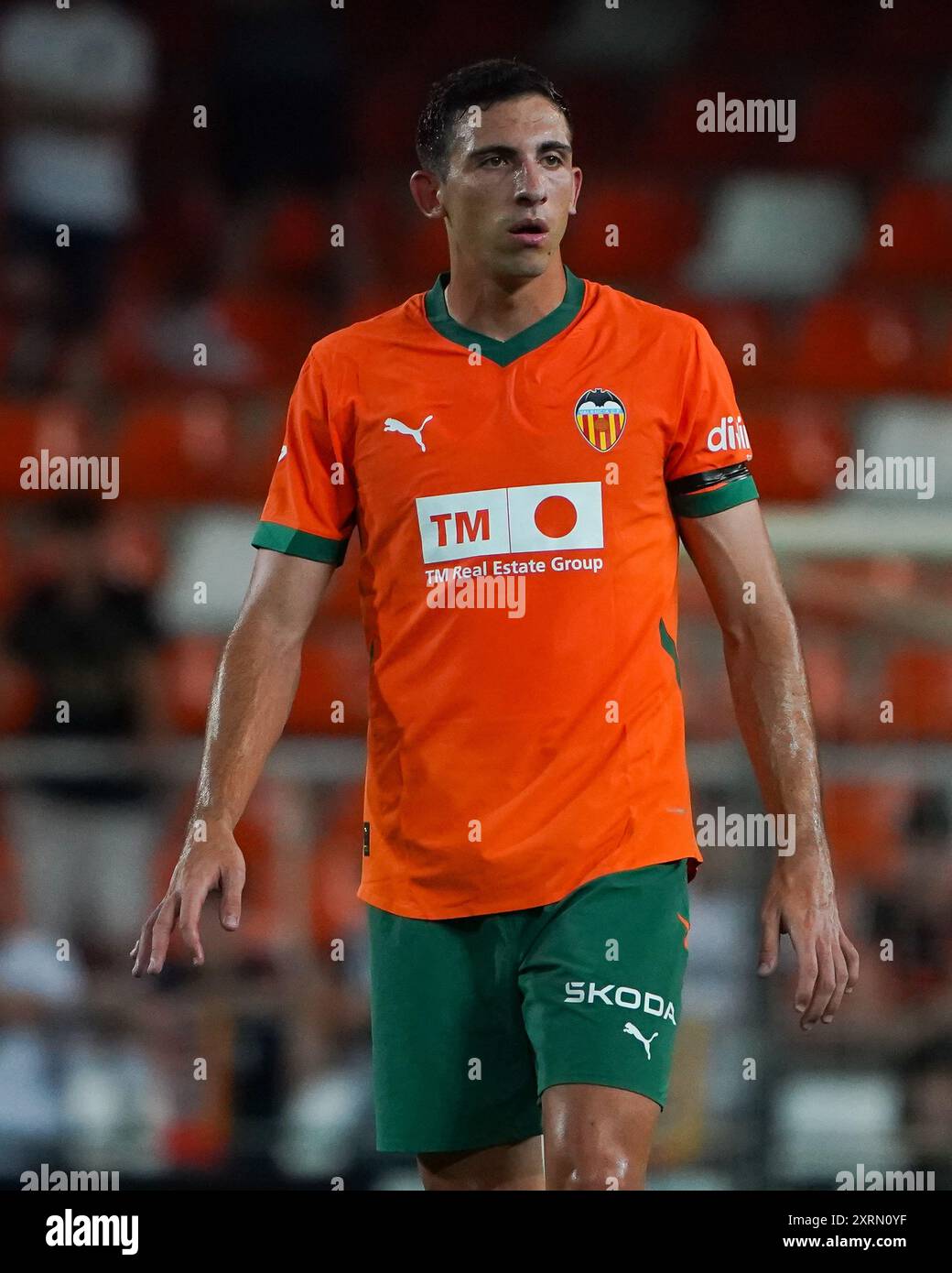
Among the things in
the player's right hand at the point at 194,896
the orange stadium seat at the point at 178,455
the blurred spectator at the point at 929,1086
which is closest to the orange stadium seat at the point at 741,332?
the orange stadium seat at the point at 178,455

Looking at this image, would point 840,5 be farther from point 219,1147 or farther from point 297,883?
point 219,1147

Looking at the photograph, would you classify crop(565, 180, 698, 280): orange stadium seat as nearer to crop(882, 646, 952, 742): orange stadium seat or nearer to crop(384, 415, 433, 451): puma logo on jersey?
crop(882, 646, 952, 742): orange stadium seat

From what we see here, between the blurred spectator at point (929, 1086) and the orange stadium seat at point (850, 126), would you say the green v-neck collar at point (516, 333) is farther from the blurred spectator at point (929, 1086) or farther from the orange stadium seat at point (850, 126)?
the orange stadium seat at point (850, 126)

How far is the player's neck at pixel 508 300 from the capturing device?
8.15 feet

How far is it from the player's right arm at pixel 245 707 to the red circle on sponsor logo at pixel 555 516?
1.12 feet

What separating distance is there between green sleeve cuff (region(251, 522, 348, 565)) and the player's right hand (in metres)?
0.41

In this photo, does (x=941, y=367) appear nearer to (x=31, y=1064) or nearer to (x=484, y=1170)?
(x=31, y=1064)

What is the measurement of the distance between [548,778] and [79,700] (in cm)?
266

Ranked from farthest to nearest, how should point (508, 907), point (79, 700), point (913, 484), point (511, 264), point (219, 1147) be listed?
point (913, 484), point (79, 700), point (219, 1147), point (511, 264), point (508, 907)

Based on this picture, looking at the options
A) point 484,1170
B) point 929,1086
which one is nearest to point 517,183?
point 484,1170

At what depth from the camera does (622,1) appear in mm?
7215

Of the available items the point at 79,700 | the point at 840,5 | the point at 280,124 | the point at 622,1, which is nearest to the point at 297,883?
the point at 79,700

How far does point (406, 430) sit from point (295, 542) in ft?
0.72

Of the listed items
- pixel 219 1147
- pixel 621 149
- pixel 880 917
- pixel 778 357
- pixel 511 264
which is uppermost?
pixel 621 149
